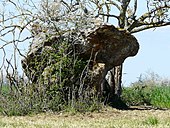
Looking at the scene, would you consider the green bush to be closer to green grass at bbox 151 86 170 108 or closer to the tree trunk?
the tree trunk

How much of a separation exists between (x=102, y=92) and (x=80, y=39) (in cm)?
165

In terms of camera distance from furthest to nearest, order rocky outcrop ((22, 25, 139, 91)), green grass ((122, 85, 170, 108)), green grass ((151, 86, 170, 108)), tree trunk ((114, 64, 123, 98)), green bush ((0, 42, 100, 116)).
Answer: green grass ((151, 86, 170, 108)) < green grass ((122, 85, 170, 108)) < tree trunk ((114, 64, 123, 98)) < rocky outcrop ((22, 25, 139, 91)) < green bush ((0, 42, 100, 116))

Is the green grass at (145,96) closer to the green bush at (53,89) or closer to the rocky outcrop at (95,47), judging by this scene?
the rocky outcrop at (95,47)

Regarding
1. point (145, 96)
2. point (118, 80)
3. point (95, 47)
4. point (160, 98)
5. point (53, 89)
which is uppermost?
point (95, 47)

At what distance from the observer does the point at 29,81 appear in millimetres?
13828

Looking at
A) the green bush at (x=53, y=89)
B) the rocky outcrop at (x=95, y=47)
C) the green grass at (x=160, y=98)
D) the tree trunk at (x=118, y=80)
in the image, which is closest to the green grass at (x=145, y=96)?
the green grass at (x=160, y=98)

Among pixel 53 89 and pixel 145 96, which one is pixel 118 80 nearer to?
pixel 145 96

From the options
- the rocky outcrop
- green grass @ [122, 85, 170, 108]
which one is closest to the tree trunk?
green grass @ [122, 85, 170, 108]

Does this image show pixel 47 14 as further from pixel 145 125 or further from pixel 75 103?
pixel 145 125

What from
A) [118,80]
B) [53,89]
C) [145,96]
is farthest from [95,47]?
[145,96]

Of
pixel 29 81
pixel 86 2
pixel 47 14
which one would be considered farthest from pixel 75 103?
pixel 86 2

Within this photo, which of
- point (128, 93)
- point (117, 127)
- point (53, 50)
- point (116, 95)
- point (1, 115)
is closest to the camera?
point (117, 127)

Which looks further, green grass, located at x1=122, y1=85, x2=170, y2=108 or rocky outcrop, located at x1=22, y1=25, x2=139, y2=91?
green grass, located at x1=122, y1=85, x2=170, y2=108

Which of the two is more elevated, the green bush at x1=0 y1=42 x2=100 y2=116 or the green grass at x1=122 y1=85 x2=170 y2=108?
the green bush at x1=0 y1=42 x2=100 y2=116
